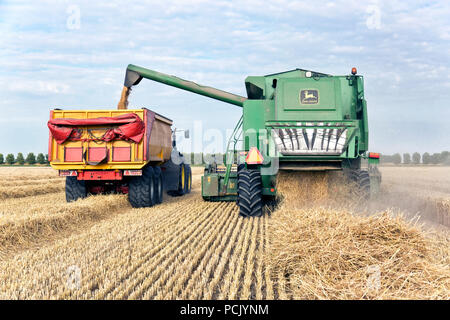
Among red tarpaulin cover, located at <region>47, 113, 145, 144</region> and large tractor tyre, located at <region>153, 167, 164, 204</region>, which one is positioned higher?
red tarpaulin cover, located at <region>47, 113, 145, 144</region>

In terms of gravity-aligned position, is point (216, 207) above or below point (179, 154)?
below

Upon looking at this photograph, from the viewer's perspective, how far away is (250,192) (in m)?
7.98

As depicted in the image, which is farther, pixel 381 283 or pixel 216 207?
pixel 216 207

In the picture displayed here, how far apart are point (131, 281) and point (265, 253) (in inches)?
74.6

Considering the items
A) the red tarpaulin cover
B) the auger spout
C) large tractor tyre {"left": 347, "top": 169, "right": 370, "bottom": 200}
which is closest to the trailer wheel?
the auger spout

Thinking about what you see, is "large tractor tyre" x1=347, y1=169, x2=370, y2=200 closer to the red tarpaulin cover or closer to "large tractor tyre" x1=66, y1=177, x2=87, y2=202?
the red tarpaulin cover

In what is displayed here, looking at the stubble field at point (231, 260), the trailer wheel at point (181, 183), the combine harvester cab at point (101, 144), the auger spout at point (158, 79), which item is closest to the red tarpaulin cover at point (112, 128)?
the combine harvester cab at point (101, 144)

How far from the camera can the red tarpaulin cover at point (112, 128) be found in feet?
32.0

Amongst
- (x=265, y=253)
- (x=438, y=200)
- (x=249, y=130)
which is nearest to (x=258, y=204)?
(x=249, y=130)

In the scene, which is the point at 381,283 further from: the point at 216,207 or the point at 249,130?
the point at 216,207

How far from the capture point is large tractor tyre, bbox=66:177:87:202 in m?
10.4

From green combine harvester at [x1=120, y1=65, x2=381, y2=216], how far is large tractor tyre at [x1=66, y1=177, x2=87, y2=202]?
448 cm

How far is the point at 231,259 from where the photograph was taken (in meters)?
5.03

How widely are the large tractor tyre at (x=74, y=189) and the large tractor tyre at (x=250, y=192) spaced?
460 centimetres
